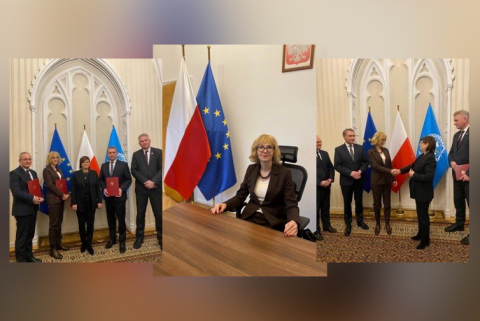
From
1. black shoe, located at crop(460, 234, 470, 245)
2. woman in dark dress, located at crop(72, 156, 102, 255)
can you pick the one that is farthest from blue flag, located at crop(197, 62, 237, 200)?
black shoe, located at crop(460, 234, 470, 245)

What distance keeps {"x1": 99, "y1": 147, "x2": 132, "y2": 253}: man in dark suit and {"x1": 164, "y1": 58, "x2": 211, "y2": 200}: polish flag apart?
0.86 feet

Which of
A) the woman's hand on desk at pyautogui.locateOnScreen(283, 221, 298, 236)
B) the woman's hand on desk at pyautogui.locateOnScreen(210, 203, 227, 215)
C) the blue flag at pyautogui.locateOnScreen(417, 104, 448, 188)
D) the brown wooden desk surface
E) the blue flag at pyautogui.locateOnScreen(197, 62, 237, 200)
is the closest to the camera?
the brown wooden desk surface

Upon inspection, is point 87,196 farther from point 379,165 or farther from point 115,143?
point 379,165

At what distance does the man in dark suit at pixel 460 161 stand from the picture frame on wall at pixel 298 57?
961mm

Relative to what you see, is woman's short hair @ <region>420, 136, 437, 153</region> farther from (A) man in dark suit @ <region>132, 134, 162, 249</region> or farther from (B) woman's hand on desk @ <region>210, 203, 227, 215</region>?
(A) man in dark suit @ <region>132, 134, 162, 249</region>

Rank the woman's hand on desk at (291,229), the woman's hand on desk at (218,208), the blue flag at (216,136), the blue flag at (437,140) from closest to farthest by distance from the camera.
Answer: the woman's hand on desk at (291,229) < the blue flag at (437,140) < the woman's hand on desk at (218,208) < the blue flag at (216,136)

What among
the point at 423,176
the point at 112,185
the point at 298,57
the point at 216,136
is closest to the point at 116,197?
the point at 112,185

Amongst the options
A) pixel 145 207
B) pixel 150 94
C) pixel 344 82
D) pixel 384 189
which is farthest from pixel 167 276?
pixel 344 82

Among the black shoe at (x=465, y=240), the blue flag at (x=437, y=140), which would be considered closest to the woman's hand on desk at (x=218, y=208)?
the blue flag at (x=437, y=140)

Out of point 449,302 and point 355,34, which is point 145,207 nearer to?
point 355,34

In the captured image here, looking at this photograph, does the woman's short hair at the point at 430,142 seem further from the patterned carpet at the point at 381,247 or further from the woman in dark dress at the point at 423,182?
the patterned carpet at the point at 381,247

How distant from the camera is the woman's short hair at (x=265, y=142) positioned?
88.7 inches

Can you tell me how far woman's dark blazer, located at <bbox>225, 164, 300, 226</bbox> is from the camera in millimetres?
2236

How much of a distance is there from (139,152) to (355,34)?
1.56m
